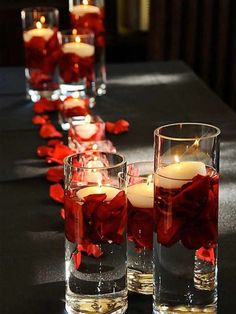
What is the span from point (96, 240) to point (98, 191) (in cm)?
6

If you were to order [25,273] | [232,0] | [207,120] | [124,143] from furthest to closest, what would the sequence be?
[232,0]
[207,120]
[124,143]
[25,273]

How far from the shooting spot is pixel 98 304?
0.97 m

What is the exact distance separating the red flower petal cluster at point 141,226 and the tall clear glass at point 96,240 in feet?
0.21

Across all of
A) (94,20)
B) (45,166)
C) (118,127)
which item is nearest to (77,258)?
(45,166)

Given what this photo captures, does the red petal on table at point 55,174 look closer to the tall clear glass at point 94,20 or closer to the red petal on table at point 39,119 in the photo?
the red petal on table at point 39,119

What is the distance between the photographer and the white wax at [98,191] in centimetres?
97

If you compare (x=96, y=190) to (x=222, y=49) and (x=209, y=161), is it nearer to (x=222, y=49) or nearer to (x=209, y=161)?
(x=209, y=161)

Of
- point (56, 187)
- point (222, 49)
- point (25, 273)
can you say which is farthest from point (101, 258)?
point (222, 49)

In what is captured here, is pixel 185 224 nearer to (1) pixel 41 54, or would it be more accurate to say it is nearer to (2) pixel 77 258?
(2) pixel 77 258

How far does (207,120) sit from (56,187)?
574 millimetres

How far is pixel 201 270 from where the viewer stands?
96cm

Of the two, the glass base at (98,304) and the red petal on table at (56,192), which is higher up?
the glass base at (98,304)

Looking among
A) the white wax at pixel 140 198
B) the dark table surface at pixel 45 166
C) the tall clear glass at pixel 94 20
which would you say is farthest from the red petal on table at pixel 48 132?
the white wax at pixel 140 198

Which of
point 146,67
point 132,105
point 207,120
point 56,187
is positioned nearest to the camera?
point 56,187
